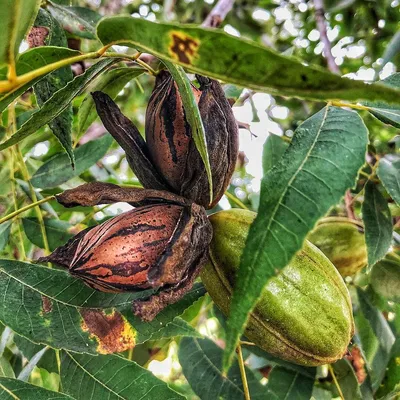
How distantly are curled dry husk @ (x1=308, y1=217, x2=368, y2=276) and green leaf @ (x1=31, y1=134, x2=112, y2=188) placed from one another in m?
0.77

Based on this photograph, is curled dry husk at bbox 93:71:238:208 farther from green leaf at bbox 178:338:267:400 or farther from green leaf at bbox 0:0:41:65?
green leaf at bbox 178:338:267:400

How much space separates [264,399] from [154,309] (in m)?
0.69

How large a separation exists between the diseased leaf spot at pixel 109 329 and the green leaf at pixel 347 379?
721 millimetres

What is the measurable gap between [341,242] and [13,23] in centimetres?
123

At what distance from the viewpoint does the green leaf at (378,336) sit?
1.70 m

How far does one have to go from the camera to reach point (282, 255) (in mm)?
748

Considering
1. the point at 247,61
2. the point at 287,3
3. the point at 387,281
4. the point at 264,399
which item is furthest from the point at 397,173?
the point at 287,3

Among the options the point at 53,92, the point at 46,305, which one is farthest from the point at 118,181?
the point at 46,305

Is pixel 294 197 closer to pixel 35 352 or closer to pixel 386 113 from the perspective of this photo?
pixel 386 113

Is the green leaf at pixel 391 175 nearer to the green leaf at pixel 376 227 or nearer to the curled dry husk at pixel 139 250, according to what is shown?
the green leaf at pixel 376 227

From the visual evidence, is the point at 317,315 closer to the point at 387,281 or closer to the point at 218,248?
the point at 218,248

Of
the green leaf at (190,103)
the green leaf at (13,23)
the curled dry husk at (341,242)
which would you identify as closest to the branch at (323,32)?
the curled dry husk at (341,242)

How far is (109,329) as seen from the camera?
1121 millimetres

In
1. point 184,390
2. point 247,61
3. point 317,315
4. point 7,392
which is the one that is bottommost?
point 184,390
